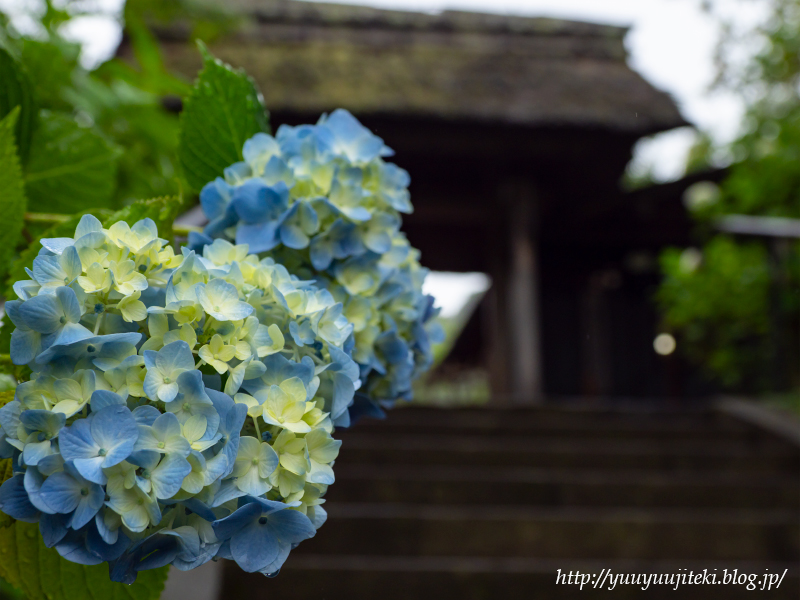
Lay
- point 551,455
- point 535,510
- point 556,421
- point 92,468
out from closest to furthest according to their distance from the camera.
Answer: point 92,468
point 535,510
point 551,455
point 556,421

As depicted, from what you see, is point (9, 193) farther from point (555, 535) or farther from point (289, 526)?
point (555, 535)

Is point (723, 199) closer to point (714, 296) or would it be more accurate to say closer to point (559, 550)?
point (714, 296)

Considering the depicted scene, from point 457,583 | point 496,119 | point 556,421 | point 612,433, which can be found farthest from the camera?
point 496,119

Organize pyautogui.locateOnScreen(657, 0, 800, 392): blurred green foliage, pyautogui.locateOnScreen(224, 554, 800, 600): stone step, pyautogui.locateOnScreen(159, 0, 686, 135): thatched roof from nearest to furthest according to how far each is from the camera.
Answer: pyautogui.locateOnScreen(224, 554, 800, 600): stone step < pyautogui.locateOnScreen(657, 0, 800, 392): blurred green foliage < pyautogui.locateOnScreen(159, 0, 686, 135): thatched roof

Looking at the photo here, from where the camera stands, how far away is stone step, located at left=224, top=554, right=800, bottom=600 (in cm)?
209

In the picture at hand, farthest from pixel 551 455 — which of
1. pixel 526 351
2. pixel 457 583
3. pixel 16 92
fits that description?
pixel 16 92

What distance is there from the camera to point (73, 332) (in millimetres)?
291

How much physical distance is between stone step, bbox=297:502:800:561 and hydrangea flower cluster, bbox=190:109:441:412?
2.13 meters

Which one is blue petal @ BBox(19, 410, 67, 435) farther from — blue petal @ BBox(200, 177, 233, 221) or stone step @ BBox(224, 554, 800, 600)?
stone step @ BBox(224, 554, 800, 600)

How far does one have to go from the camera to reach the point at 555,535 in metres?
2.59

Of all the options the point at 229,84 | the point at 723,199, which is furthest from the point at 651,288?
the point at 229,84

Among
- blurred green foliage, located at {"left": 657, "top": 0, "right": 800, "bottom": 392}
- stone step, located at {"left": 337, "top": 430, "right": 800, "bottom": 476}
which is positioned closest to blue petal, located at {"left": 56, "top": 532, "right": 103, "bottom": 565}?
stone step, located at {"left": 337, "top": 430, "right": 800, "bottom": 476}

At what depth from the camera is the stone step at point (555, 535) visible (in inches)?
99.8

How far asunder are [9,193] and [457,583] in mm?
2028
